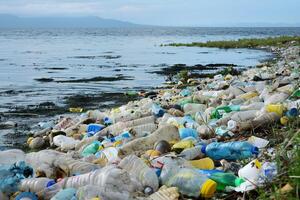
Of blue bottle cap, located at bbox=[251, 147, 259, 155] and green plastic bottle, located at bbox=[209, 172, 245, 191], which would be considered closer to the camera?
green plastic bottle, located at bbox=[209, 172, 245, 191]

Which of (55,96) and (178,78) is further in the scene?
(178,78)

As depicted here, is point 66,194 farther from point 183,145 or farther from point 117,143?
point 117,143

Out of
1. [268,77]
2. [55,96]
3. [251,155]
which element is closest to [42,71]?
[55,96]

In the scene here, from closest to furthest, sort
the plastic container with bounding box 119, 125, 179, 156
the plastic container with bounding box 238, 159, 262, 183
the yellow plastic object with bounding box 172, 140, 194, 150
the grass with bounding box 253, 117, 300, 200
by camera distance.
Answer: the grass with bounding box 253, 117, 300, 200, the plastic container with bounding box 238, 159, 262, 183, the yellow plastic object with bounding box 172, 140, 194, 150, the plastic container with bounding box 119, 125, 179, 156

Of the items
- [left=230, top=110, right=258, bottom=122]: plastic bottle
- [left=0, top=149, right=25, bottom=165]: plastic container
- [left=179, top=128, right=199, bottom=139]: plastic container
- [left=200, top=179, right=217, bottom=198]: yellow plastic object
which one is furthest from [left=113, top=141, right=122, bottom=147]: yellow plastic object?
[left=200, top=179, right=217, bottom=198]: yellow plastic object

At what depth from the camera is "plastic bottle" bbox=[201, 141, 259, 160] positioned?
4594mm

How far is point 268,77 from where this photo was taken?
12.1 metres

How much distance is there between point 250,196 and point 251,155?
3.64 feet

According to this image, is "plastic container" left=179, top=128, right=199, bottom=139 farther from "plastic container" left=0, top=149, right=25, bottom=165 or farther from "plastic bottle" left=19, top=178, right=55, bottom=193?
"plastic bottle" left=19, top=178, right=55, bottom=193

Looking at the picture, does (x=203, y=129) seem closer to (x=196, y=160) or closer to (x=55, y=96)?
(x=196, y=160)

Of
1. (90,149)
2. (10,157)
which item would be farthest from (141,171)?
(90,149)

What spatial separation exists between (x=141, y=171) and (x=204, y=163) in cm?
76

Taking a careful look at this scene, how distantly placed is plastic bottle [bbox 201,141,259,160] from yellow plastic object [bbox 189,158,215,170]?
21cm

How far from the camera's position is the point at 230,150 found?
15.6 feet
